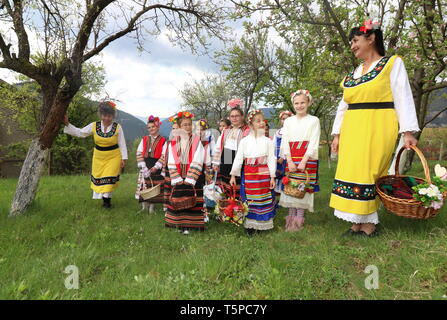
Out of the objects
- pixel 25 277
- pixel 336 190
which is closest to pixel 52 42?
pixel 25 277

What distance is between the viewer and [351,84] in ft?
10.6

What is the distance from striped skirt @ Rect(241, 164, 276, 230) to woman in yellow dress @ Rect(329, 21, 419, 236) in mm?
1087

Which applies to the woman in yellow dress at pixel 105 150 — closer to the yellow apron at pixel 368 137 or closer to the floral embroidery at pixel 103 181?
the floral embroidery at pixel 103 181

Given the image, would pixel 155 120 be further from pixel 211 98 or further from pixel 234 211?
pixel 211 98

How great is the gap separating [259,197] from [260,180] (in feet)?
0.90

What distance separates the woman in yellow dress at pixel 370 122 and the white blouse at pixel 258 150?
106 centimetres

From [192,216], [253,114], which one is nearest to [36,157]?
[192,216]

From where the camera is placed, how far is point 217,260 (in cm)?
A: 275

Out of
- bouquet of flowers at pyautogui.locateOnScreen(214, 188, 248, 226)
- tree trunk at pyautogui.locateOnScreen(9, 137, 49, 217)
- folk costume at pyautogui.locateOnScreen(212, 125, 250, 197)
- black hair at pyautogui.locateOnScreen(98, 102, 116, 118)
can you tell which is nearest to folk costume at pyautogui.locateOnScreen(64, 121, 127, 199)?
black hair at pyautogui.locateOnScreen(98, 102, 116, 118)

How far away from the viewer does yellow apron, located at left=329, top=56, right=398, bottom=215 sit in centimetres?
300

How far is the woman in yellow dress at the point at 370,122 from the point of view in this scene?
9.75 ft

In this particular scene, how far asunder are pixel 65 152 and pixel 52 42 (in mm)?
12687

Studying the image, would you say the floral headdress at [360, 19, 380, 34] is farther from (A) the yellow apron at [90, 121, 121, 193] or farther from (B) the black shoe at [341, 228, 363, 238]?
(A) the yellow apron at [90, 121, 121, 193]
